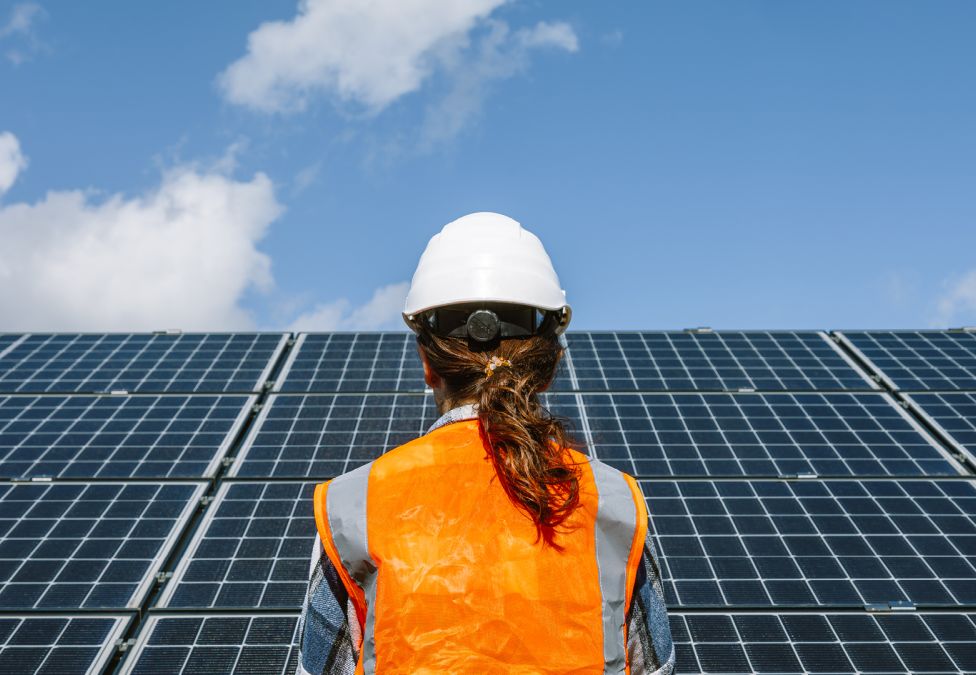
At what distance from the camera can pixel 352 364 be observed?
8875 mm

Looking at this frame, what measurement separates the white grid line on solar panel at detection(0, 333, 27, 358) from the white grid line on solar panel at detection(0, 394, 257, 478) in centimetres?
169

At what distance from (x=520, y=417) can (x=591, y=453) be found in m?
4.38

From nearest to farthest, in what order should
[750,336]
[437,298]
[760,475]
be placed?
[437,298] → [760,475] → [750,336]

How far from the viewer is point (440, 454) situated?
2135 millimetres

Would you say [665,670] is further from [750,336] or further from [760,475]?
[750,336]

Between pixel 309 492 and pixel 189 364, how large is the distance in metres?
3.44

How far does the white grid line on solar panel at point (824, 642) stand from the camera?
16.3 feet

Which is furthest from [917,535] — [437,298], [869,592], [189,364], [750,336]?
[189,364]

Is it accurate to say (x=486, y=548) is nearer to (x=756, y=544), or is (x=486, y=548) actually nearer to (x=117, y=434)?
(x=756, y=544)

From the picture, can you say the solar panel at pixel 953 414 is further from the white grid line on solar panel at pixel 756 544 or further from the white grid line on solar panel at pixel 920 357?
the white grid line on solar panel at pixel 756 544

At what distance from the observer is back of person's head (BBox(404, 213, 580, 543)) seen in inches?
80.7

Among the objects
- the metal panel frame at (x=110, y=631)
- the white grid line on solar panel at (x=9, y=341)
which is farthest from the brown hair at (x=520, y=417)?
the white grid line on solar panel at (x=9, y=341)

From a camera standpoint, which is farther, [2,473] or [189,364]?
[189,364]

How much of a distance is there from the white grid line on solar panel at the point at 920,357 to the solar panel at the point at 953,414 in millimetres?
199
